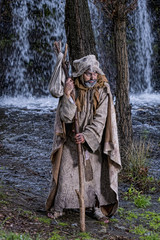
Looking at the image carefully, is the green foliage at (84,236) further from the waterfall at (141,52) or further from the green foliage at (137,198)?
the waterfall at (141,52)

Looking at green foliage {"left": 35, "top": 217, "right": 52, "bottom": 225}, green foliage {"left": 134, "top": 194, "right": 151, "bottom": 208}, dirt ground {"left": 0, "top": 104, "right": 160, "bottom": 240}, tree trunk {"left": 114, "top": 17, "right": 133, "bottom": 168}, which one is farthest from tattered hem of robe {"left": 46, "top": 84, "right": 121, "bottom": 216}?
tree trunk {"left": 114, "top": 17, "right": 133, "bottom": 168}

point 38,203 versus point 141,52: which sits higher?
point 141,52

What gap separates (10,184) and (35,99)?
30.8ft

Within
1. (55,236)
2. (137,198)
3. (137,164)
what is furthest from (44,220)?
(137,164)

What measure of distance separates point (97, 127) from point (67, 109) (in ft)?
1.50

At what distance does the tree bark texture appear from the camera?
257 inches

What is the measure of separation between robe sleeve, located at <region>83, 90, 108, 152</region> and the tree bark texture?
208 centimetres

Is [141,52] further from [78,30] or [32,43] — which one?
[78,30]

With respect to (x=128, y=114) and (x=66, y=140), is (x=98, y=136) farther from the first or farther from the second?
(x=128, y=114)

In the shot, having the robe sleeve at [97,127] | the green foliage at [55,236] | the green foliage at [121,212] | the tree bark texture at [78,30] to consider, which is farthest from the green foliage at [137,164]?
the green foliage at [55,236]

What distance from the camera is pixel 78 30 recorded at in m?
6.54

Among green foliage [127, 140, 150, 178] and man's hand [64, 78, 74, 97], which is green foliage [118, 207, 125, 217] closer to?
green foliage [127, 140, 150, 178]

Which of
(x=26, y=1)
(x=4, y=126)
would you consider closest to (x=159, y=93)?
(x=26, y=1)

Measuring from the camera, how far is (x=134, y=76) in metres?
17.3
